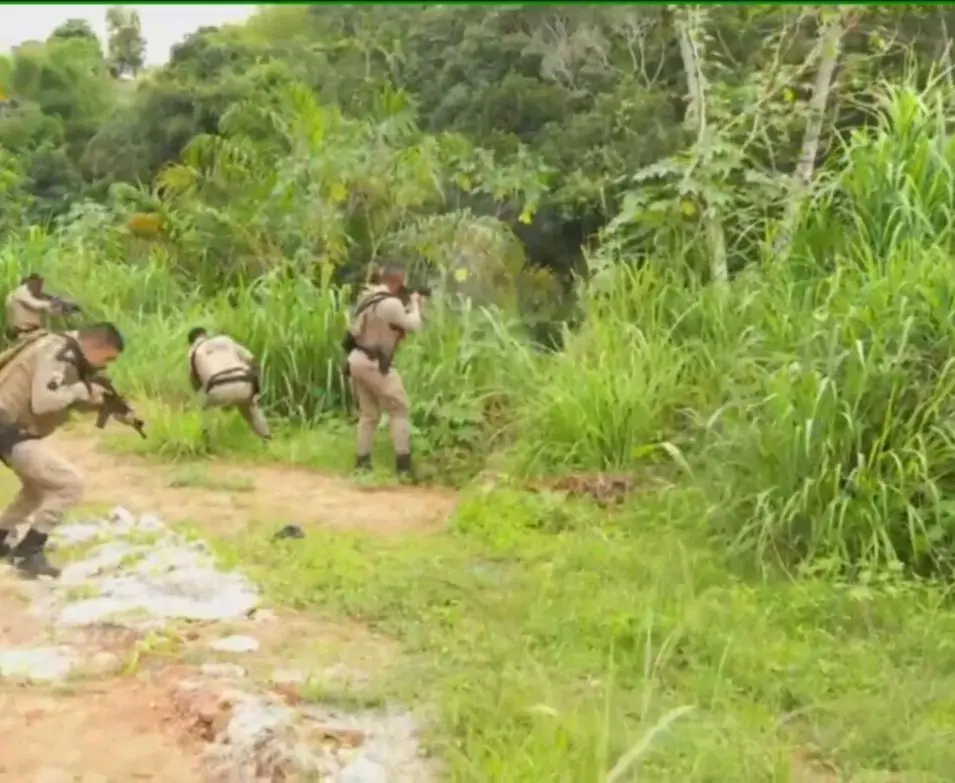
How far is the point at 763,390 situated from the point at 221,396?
10.6ft

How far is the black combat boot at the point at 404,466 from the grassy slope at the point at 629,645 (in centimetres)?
123

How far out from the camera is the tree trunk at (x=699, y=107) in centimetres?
785

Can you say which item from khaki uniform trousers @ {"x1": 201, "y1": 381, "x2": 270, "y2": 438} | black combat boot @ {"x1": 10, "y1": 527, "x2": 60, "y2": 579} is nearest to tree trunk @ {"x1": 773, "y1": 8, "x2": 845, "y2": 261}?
khaki uniform trousers @ {"x1": 201, "y1": 381, "x2": 270, "y2": 438}

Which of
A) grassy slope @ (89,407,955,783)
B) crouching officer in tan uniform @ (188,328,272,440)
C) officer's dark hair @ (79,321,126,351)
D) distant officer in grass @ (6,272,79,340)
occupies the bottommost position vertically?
grassy slope @ (89,407,955,783)

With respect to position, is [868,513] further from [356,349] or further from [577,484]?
[356,349]

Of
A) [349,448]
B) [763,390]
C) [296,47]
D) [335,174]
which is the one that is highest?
[296,47]

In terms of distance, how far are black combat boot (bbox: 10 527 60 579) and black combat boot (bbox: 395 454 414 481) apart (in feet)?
8.13

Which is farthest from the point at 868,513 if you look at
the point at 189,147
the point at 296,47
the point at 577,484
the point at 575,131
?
the point at 296,47

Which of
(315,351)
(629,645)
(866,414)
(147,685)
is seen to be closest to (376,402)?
(315,351)

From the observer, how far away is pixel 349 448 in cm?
808

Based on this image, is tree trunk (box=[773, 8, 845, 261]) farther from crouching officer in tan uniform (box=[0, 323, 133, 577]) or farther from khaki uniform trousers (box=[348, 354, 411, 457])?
crouching officer in tan uniform (box=[0, 323, 133, 577])

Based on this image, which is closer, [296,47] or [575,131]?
[575,131]

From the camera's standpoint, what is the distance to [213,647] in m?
4.54

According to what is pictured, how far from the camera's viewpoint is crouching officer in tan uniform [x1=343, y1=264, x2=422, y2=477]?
24.1 ft
